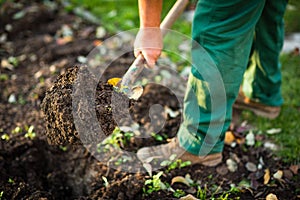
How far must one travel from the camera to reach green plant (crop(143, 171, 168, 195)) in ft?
7.31

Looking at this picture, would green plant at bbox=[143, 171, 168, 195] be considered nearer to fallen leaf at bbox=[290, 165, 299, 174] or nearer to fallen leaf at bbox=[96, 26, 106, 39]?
fallen leaf at bbox=[290, 165, 299, 174]

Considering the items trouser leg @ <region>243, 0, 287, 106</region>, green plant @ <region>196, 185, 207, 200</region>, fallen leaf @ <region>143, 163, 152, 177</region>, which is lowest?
green plant @ <region>196, 185, 207, 200</region>

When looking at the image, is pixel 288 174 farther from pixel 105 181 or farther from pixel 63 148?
pixel 63 148

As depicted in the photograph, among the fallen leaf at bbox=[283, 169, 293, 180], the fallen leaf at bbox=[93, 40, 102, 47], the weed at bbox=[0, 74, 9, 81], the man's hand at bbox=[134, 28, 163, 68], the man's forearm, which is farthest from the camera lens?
the fallen leaf at bbox=[93, 40, 102, 47]

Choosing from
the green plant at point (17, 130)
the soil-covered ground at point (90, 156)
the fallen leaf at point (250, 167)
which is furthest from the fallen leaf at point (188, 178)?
the green plant at point (17, 130)

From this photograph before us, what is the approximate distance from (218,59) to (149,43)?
37cm

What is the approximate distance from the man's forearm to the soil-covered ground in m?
0.38

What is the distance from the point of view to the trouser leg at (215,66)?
205 centimetres

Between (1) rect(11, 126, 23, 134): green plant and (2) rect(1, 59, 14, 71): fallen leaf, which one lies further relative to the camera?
(2) rect(1, 59, 14, 71): fallen leaf

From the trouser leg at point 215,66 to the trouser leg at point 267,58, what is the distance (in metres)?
0.40

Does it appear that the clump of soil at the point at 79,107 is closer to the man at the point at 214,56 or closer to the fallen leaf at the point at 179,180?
the man at the point at 214,56

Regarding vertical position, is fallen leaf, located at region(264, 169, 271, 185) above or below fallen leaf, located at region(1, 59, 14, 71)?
below

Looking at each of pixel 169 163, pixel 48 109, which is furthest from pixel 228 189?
pixel 48 109

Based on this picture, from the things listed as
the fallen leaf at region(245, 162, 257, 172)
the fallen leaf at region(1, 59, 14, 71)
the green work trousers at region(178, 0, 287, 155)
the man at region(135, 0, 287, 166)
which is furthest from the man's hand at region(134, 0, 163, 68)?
the fallen leaf at region(1, 59, 14, 71)
